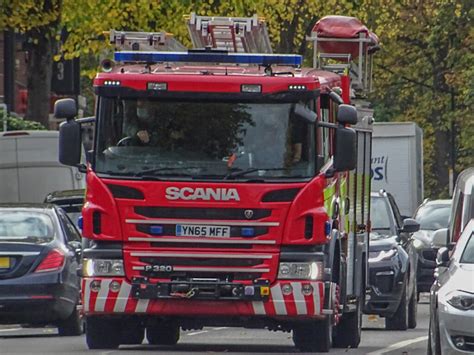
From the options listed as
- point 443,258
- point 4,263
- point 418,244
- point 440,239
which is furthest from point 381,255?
point 418,244

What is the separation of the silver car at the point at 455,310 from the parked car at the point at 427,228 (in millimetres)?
17257

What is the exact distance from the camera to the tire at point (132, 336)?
59.0 ft

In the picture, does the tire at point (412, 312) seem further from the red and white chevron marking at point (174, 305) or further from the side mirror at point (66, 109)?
the side mirror at point (66, 109)

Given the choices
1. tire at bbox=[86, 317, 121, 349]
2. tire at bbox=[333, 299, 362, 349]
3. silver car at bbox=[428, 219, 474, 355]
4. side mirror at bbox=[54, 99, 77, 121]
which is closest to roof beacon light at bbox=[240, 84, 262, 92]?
side mirror at bbox=[54, 99, 77, 121]

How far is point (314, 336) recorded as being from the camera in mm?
17391

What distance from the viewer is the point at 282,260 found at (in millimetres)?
16391

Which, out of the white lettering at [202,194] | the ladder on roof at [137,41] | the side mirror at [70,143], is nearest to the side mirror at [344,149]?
the white lettering at [202,194]

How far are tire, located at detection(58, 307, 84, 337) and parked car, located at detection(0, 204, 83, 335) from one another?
0.04 metres

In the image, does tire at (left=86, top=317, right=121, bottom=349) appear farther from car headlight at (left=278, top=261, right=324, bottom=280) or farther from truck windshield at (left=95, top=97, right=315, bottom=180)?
car headlight at (left=278, top=261, right=324, bottom=280)

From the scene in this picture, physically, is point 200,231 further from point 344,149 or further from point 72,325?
point 72,325

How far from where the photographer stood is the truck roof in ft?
53.8

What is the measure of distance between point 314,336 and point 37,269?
374 cm

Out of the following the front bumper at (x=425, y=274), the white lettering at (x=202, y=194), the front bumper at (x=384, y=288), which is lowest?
the front bumper at (x=425, y=274)

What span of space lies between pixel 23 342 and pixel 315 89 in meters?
5.11
